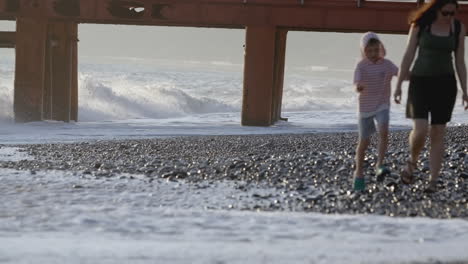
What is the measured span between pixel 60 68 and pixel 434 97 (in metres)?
16.9

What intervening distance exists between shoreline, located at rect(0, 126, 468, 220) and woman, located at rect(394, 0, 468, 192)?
0.64 meters

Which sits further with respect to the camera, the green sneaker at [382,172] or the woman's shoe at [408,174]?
the green sneaker at [382,172]

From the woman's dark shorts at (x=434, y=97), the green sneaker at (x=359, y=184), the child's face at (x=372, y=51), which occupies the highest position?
the child's face at (x=372, y=51)

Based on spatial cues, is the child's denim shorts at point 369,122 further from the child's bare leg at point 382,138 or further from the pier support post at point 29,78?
the pier support post at point 29,78

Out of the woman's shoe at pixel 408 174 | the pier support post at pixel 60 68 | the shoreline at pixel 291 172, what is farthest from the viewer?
the pier support post at pixel 60 68

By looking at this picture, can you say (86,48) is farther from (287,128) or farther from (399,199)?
(399,199)

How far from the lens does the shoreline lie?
639 cm

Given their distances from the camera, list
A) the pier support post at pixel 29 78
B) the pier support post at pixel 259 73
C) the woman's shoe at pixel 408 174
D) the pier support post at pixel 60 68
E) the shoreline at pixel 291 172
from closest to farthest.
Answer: the shoreline at pixel 291 172 → the woman's shoe at pixel 408 174 → the pier support post at pixel 259 73 → the pier support post at pixel 29 78 → the pier support post at pixel 60 68

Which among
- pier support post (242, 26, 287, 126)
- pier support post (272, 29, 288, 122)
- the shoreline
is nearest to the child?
the shoreline

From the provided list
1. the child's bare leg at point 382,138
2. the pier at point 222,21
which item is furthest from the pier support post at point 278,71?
the child's bare leg at point 382,138

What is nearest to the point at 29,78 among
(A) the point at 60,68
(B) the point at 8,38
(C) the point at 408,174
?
(B) the point at 8,38

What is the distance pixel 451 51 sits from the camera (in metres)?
6.71

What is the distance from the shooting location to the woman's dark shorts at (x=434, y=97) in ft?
21.9

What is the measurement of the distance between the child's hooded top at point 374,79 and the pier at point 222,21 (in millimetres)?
13918
